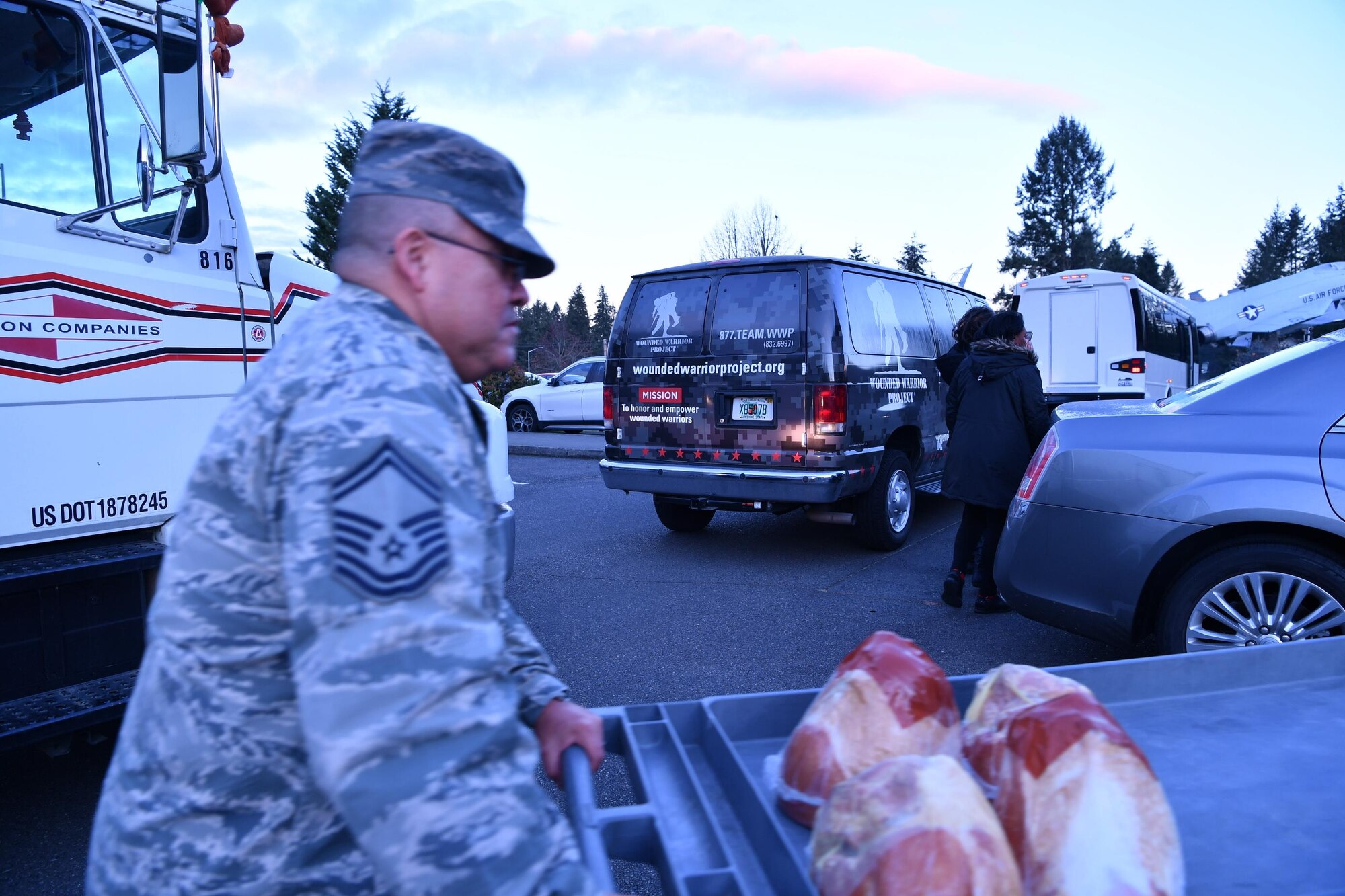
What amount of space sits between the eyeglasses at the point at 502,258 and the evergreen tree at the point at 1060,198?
2541 inches

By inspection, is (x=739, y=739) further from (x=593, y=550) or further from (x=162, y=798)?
(x=593, y=550)

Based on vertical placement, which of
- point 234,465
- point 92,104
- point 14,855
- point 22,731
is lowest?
point 14,855

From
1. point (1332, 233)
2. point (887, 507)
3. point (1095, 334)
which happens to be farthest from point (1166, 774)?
point (1332, 233)

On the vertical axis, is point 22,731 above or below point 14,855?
above

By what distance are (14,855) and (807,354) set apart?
546cm

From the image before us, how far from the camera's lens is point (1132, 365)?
17531 mm

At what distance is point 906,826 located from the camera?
1209 millimetres

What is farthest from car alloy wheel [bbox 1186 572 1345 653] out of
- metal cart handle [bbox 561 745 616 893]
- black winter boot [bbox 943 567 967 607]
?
metal cart handle [bbox 561 745 616 893]

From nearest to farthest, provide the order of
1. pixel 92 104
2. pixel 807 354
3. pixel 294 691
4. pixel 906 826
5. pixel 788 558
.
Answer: pixel 294 691, pixel 906 826, pixel 92 104, pixel 807 354, pixel 788 558

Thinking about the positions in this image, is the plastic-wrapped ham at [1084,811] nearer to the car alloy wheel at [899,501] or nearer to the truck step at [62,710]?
the truck step at [62,710]

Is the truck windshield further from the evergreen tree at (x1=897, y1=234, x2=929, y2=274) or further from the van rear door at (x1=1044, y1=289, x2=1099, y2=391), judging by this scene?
the evergreen tree at (x1=897, y1=234, x2=929, y2=274)

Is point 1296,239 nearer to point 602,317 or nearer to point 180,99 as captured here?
point 602,317

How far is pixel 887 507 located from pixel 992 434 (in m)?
1.91

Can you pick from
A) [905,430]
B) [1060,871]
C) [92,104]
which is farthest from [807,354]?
[1060,871]
